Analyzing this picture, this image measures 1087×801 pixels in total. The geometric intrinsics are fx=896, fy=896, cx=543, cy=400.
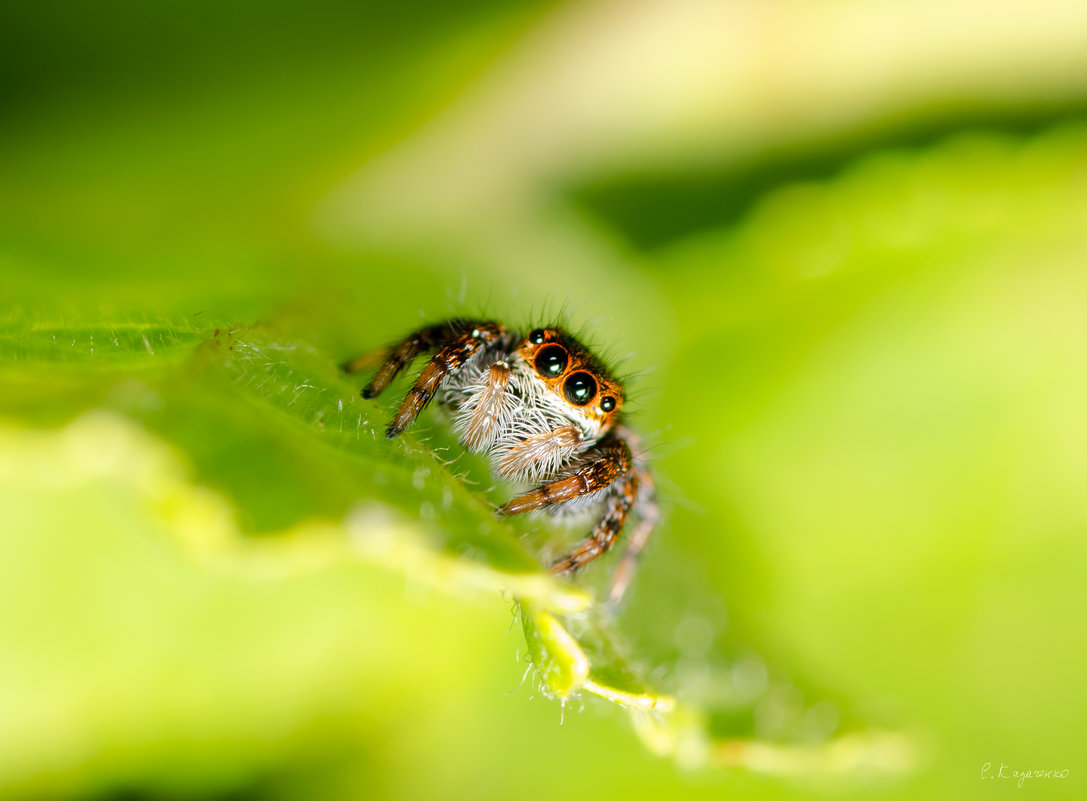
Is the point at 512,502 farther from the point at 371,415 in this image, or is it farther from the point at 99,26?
the point at 99,26

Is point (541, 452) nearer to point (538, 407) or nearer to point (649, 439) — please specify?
point (538, 407)

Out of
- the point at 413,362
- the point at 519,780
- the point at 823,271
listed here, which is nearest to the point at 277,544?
the point at 413,362
